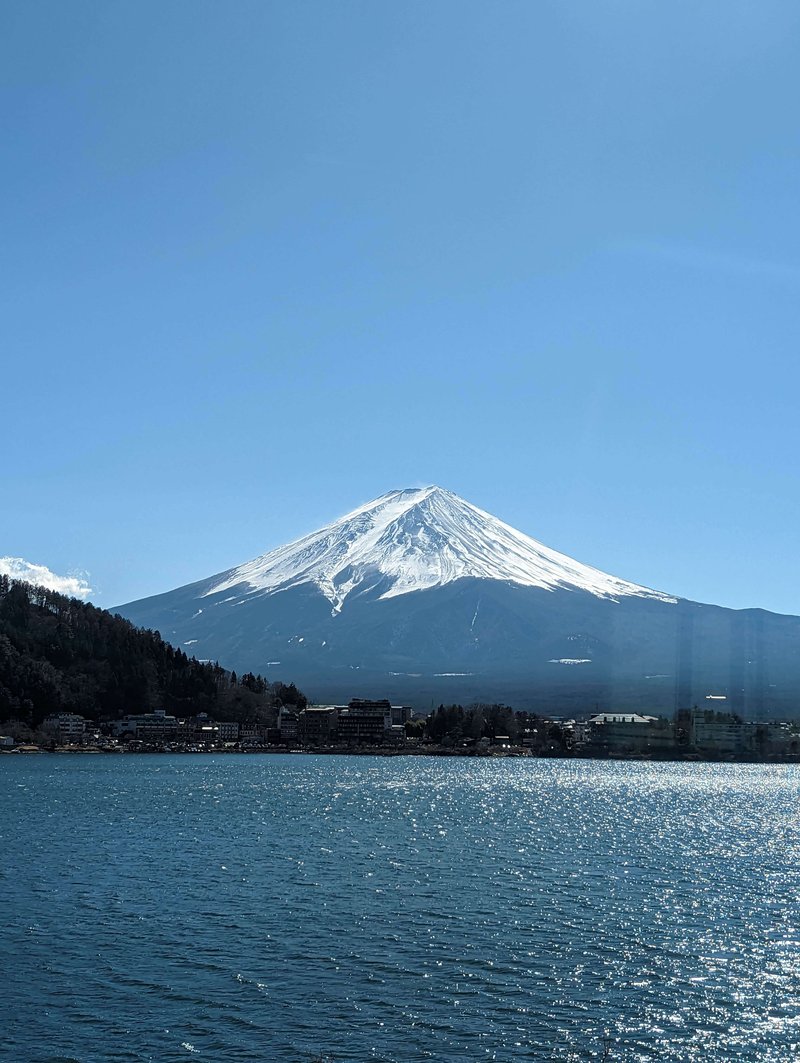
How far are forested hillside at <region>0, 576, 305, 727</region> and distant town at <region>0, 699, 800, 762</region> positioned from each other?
1.93m

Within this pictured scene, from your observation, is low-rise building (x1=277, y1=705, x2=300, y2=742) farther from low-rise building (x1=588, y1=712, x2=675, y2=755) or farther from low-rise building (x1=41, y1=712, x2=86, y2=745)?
low-rise building (x1=588, y1=712, x2=675, y2=755)

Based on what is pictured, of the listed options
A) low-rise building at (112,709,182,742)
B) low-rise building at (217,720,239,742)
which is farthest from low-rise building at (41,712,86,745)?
low-rise building at (217,720,239,742)

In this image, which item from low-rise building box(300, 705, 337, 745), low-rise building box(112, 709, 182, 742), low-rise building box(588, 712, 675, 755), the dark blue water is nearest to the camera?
the dark blue water

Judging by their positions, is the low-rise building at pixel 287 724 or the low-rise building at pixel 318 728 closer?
the low-rise building at pixel 287 724

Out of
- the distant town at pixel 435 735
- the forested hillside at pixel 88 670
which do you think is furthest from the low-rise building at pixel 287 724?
the forested hillside at pixel 88 670

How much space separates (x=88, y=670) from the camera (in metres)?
120

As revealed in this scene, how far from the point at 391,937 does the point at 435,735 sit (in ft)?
375

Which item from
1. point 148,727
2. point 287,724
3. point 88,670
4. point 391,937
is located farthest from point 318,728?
point 391,937

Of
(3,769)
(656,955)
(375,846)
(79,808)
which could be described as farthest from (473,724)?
(656,955)

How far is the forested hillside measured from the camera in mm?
108875

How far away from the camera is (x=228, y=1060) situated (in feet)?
51.5

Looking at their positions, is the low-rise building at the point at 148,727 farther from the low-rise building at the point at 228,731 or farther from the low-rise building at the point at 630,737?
the low-rise building at the point at 630,737

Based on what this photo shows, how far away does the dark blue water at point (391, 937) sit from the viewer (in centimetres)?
1691

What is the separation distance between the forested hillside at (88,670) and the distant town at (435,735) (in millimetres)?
1930
